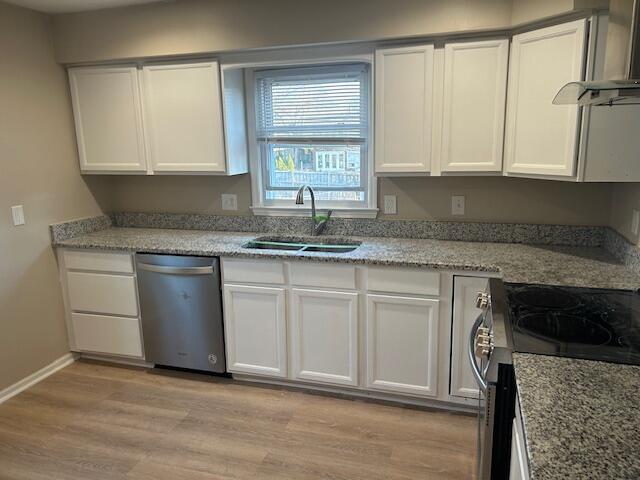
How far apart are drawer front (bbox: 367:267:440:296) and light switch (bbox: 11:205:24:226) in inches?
84.7

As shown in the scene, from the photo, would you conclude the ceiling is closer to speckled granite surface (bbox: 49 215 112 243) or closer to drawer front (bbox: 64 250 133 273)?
speckled granite surface (bbox: 49 215 112 243)

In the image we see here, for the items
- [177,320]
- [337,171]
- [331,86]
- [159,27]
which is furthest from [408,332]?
[159,27]

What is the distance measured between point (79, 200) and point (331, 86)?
1944mm

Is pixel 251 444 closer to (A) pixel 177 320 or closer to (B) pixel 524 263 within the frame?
(A) pixel 177 320

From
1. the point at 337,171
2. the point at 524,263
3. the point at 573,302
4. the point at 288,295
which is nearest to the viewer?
the point at 573,302

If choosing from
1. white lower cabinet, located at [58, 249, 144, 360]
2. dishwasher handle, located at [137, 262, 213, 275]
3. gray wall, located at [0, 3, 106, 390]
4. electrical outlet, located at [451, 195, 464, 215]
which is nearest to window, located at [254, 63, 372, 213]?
electrical outlet, located at [451, 195, 464, 215]

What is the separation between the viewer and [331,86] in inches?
122

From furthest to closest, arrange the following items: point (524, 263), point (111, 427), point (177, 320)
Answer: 1. point (177, 320)
2. point (111, 427)
3. point (524, 263)

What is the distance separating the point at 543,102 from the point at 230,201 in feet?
6.81

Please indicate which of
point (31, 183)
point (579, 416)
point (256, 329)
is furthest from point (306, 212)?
point (579, 416)

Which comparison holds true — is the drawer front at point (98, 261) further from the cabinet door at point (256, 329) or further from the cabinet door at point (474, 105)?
the cabinet door at point (474, 105)

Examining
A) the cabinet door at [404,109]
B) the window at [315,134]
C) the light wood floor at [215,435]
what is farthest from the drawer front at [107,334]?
the cabinet door at [404,109]

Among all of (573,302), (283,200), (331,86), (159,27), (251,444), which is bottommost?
(251,444)

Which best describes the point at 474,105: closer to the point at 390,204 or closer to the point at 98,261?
the point at 390,204
